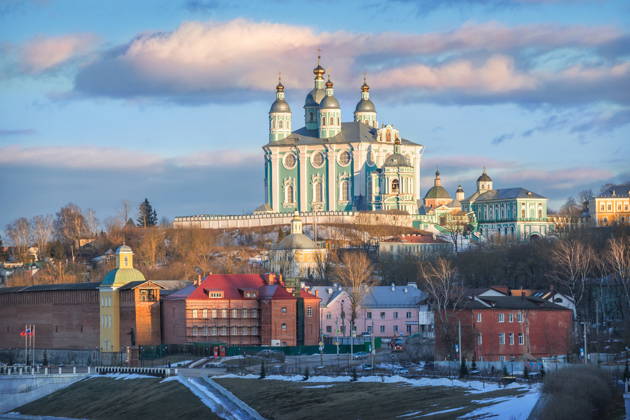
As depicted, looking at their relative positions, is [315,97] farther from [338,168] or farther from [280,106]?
[338,168]

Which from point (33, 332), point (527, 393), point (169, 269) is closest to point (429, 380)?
point (527, 393)

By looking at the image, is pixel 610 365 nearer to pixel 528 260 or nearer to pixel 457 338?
pixel 457 338

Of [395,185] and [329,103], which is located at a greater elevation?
[329,103]

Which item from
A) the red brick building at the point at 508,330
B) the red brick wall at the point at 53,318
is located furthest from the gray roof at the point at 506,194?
the red brick building at the point at 508,330

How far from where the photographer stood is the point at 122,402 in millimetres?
69875

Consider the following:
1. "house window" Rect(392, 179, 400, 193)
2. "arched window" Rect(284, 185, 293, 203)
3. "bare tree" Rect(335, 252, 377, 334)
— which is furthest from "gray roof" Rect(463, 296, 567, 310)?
"arched window" Rect(284, 185, 293, 203)

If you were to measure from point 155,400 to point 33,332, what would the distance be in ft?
117

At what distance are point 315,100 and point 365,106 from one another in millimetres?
6055

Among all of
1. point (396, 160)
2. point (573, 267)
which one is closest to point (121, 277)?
point (573, 267)

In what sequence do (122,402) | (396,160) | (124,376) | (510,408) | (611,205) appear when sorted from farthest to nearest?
(611,205) → (396,160) → (124,376) → (122,402) → (510,408)

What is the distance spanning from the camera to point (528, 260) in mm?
121500

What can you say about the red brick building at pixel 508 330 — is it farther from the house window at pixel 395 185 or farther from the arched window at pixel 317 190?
the arched window at pixel 317 190

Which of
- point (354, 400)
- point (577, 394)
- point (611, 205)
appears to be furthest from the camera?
point (611, 205)

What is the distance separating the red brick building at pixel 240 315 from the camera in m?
91.6
